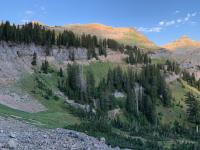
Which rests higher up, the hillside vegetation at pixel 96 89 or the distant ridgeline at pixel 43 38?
the distant ridgeline at pixel 43 38

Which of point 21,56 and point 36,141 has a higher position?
point 21,56

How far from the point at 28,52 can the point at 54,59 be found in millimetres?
14600

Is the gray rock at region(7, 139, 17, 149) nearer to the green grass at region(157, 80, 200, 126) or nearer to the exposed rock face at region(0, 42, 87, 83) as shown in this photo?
the exposed rock face at region(0, 42, 87, 83)

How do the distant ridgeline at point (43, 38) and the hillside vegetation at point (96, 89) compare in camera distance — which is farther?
the distant ridgeline at point (43, 38)

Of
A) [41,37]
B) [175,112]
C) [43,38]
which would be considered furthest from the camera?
[175,112]

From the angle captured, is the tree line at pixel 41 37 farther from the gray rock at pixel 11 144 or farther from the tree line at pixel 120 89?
the gray rock at pixel 11 144

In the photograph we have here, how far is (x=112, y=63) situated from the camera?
7746 inches

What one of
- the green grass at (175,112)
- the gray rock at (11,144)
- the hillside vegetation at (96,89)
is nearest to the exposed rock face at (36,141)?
the gray rock at (11,144)

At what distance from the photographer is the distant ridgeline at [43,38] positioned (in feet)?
474

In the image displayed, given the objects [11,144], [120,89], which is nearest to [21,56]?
[120,89]

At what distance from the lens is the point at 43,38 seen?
160 metres

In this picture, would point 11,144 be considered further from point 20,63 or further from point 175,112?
point 175,112

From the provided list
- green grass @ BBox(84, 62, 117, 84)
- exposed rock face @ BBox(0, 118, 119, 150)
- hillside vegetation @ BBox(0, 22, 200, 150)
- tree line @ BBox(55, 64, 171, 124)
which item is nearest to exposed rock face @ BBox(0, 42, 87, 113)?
hillside vegetation @ BBox(0, 22, 200, 150)

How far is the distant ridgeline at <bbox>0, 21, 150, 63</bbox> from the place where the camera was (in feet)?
474
